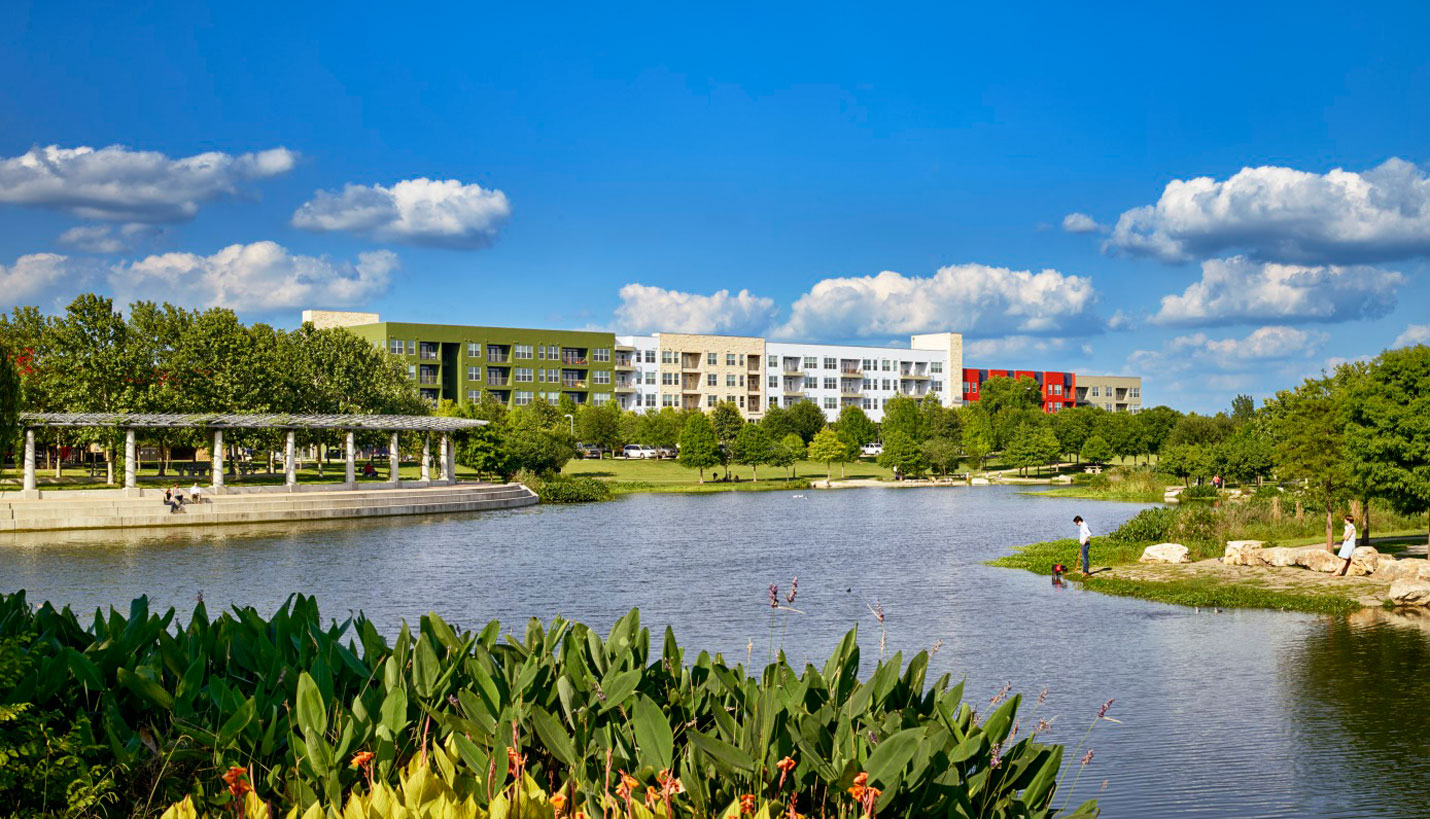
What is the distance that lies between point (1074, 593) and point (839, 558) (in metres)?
10.4

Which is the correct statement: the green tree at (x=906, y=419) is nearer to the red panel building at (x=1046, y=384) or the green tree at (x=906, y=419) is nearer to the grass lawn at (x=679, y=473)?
the grass lawn at (x=679, y=473)

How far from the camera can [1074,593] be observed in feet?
82.5

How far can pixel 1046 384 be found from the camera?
165m

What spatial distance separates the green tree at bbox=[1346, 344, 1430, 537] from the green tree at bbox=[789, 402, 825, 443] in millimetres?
95547

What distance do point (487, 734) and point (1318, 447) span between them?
1128 inches

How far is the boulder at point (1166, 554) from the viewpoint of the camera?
2808cm

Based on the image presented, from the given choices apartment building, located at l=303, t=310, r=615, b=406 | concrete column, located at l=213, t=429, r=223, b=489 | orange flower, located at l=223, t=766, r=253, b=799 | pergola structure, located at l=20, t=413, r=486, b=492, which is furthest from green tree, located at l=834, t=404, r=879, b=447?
orange flower, located at l=223, t=766, r=253, b=799

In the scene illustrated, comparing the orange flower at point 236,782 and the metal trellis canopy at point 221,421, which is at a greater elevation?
the metal trellis canopy at point 221,421

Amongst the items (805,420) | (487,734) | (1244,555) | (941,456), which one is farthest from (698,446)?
(487,734)

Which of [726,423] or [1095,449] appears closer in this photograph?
[1095,449]

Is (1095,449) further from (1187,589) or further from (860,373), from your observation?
(1187,589)

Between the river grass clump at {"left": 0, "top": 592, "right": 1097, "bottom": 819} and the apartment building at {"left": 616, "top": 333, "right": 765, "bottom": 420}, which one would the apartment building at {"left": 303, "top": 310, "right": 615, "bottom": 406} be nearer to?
the apartment building at {"left": 616, "top": 333, "right": 765, "bottom": 420}

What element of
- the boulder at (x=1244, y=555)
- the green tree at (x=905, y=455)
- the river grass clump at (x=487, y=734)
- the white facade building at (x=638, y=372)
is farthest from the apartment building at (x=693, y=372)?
the river grass clump at (x=487, y=734)

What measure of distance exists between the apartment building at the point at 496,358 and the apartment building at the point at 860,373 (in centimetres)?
2392
